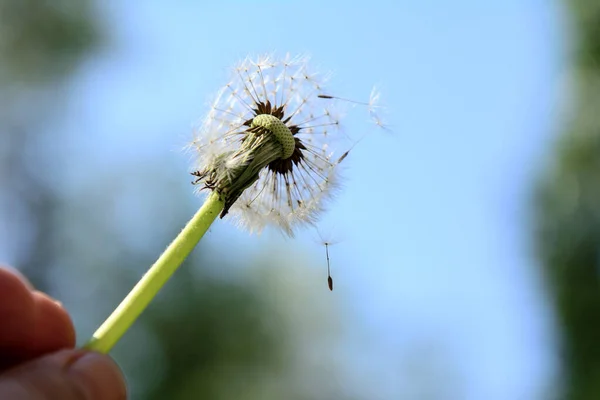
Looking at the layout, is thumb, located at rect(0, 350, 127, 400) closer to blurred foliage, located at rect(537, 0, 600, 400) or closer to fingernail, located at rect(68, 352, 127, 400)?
fingernail, located at rect(68, 352, 127, 400)

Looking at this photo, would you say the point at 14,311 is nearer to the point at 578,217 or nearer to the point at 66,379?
the point at 66,379

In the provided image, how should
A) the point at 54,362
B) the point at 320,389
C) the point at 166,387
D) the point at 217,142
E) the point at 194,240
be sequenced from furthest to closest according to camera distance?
the point at 166,387
the point at 320,389
the point at 217,142
the point at 194,240
the point at 54,362

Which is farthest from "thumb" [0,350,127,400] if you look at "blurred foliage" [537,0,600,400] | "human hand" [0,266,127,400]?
"blurred foliage" [537,0,600,400]

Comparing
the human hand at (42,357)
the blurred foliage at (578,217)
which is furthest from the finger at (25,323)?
the blurred foliage at (578,217)

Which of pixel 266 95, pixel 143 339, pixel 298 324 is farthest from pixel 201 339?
pixel 266 95

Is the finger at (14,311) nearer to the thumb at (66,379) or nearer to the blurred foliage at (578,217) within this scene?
the thumb at (66,379)

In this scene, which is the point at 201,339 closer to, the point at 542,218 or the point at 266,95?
the point at 542,218
